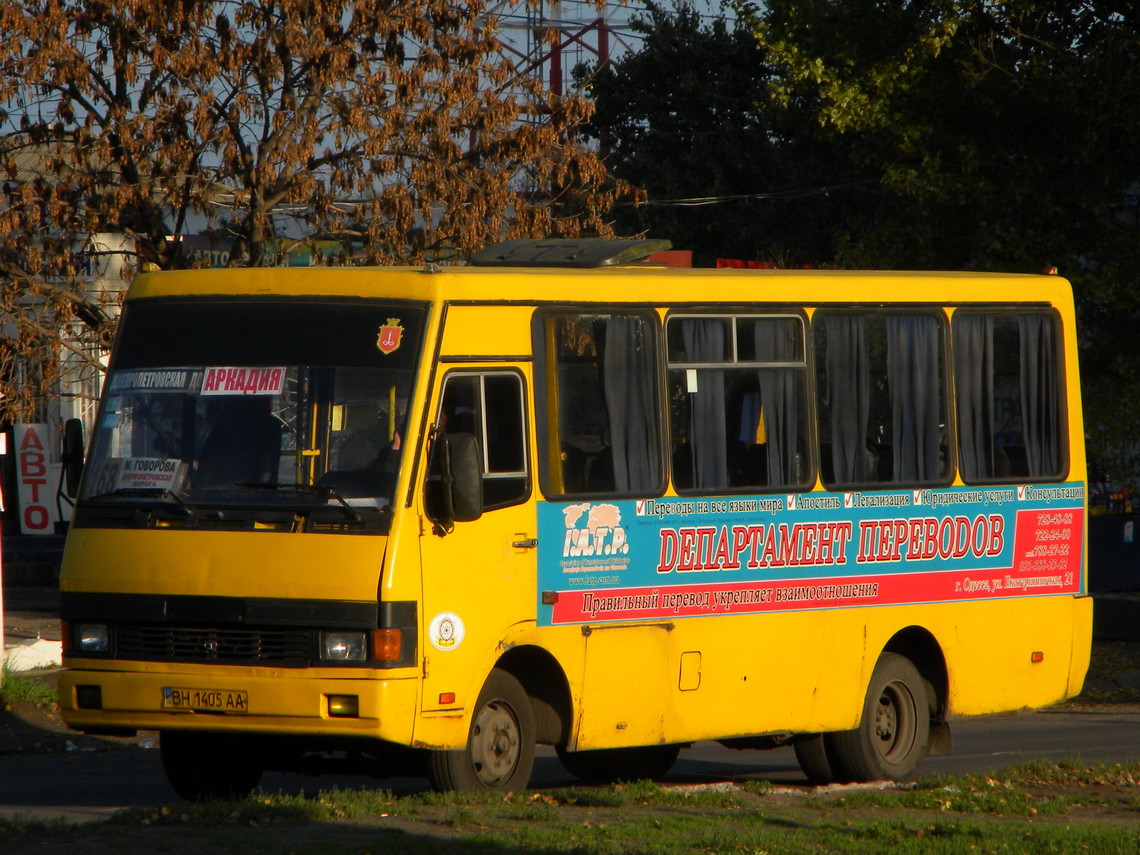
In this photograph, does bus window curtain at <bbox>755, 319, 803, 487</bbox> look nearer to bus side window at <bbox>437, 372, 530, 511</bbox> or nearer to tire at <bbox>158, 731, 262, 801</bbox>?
bus side window at <bbox>437, 372, 530, 511</bbox>

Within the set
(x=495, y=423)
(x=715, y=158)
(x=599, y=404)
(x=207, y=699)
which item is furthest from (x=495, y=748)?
(x=715, y=158)

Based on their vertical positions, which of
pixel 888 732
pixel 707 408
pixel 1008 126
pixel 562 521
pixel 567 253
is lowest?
pixel 888 732

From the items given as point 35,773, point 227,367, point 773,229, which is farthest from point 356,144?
point 773,229

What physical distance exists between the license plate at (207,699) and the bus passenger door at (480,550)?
0.86 m

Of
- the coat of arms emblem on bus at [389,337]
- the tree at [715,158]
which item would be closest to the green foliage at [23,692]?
the coat of arms emblem on bus at [389,337]

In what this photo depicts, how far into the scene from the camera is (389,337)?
9.21m

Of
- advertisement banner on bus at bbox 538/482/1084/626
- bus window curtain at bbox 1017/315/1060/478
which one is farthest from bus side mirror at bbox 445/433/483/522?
bus window curtain at bbox 1017/315/1060/478

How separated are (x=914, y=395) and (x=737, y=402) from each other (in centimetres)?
148

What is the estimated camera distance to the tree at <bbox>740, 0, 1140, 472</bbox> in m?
17.4

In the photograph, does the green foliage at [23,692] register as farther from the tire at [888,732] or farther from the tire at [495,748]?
the tire at [888,732]

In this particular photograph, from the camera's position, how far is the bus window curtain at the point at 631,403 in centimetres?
1005

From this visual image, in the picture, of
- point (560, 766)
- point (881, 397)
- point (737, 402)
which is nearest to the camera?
point (737, 402)

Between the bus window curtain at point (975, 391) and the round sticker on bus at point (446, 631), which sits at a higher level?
the bus window curtain at point (975, 391)

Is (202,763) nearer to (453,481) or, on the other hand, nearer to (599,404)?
(453,481)
